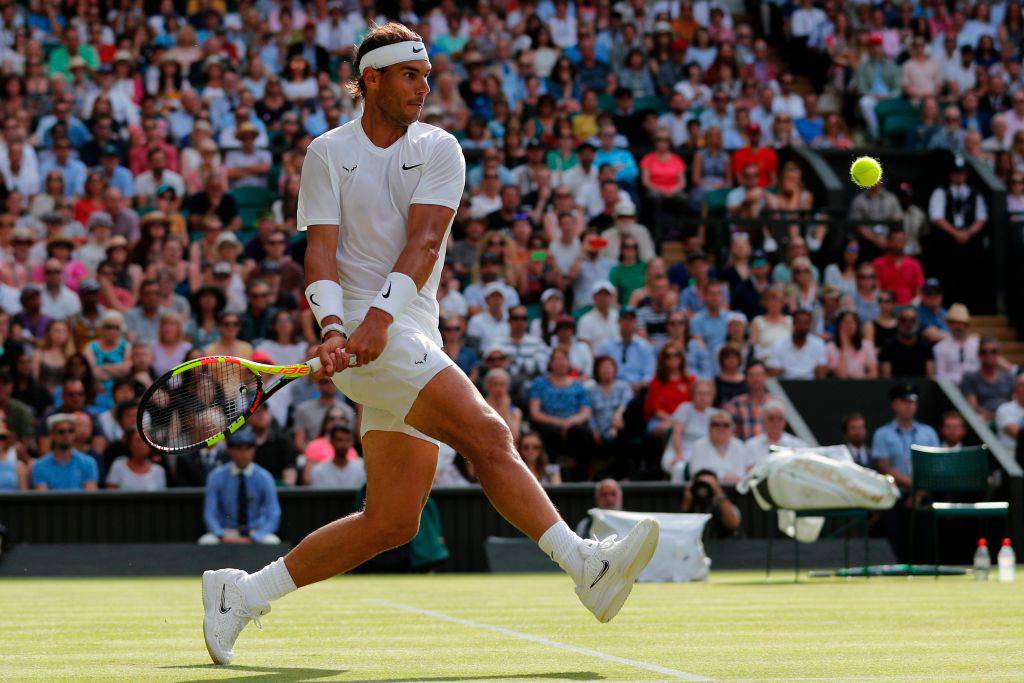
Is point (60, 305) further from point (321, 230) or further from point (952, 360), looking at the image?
point (321, 230)

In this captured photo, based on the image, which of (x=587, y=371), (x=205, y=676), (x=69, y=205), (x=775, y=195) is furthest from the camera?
(x=775, y=195)

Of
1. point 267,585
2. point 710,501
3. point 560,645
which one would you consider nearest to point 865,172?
point 560,645

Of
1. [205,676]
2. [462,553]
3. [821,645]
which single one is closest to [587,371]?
[462,553]

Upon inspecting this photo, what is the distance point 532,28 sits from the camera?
2219 centimetres

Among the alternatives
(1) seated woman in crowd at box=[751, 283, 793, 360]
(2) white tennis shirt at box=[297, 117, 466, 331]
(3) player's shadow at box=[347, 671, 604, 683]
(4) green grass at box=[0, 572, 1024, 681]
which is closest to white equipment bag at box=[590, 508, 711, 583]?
(4) green grass at box=[0, 572, 1024, 681]

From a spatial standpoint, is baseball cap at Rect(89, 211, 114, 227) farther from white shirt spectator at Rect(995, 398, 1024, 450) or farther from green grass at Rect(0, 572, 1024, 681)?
white shirt spectator at Rect(995, 398, 1024, 450)

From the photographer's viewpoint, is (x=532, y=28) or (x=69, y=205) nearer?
(x=69, y=205)

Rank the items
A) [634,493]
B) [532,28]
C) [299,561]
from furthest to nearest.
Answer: [532,28] → [634,493] → [299,561]

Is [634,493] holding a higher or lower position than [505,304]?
lower

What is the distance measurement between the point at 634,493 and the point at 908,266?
563 centimetres

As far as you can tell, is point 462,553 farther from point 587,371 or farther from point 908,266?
point 908,266

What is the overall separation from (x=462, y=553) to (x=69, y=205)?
599 cm

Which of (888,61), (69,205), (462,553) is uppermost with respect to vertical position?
(888,61)

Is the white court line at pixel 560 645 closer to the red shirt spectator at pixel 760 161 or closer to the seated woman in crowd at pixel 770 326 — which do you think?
the seated woman in crowd at pixel 770 326
